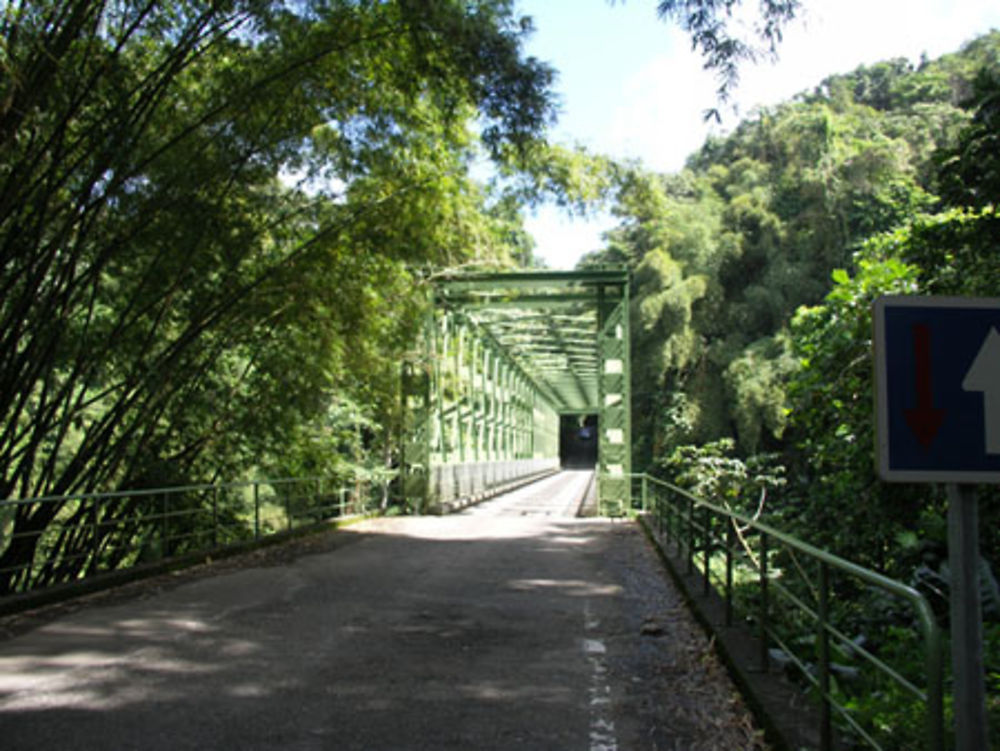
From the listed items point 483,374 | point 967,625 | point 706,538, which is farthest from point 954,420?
point 483,374

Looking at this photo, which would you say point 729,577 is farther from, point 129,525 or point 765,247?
point 765,247

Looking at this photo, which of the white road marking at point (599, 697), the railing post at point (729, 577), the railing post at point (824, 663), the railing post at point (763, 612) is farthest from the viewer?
the railing post at point (729, 577)

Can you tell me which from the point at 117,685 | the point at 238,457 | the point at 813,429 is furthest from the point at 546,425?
the point at 117,685

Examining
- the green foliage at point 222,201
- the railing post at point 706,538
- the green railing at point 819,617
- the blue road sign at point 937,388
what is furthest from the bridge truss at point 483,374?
the blue road sign at point 937,388

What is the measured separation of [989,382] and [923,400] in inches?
6.1

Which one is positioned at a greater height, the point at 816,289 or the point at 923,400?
the point at 816,289

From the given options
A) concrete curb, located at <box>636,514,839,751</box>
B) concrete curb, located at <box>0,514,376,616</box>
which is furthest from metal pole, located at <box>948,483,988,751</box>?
concrete curb, located at <box>0,514,376,616</box>

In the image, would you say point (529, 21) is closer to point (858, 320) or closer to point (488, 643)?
point (858, 320)

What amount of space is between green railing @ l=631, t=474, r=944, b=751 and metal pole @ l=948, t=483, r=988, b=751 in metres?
0.29

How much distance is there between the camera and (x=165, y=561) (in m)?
9.15

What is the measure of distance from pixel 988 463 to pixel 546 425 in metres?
62.9

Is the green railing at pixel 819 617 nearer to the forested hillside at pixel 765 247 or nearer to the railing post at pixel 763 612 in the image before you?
the railing post at pixel 763 612

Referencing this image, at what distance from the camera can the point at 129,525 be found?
421 inches

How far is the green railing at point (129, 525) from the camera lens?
8.38 m
